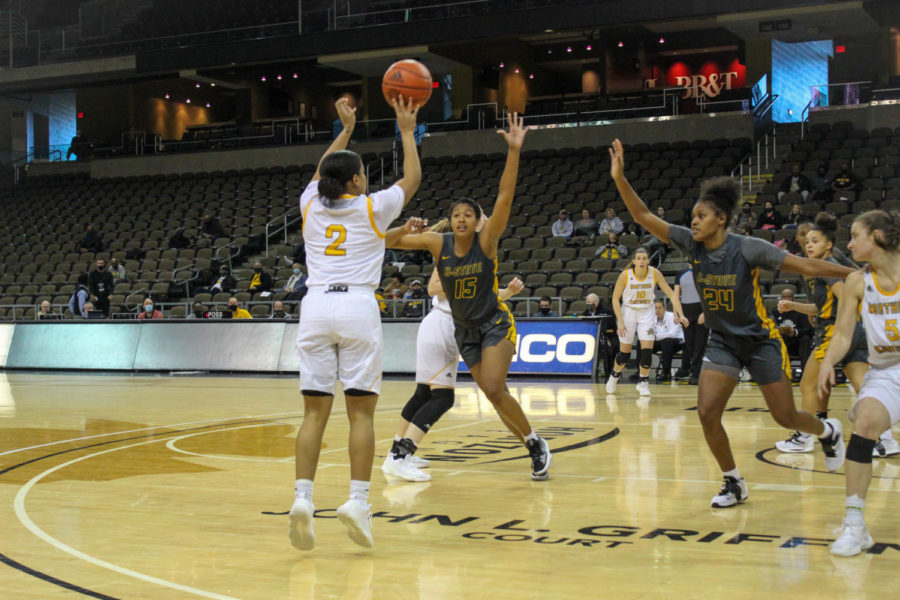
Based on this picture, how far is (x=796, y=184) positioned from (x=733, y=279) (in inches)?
622

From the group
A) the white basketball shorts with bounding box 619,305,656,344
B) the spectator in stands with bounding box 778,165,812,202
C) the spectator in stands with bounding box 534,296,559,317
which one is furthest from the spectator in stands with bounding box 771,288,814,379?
the spectator in stands with bounding box 778,165,812,202

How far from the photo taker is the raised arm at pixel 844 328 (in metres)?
4.88

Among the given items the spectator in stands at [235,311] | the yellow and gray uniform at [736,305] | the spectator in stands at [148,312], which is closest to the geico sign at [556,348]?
the spectator in stands at [235,311]

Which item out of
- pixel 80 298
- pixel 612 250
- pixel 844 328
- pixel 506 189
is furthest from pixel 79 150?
Answer: pixel 844 328

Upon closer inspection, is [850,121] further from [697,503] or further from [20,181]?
[20,181]

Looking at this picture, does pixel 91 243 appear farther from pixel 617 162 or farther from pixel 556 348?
pixel 617 162

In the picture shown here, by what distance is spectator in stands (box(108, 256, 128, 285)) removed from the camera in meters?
24.0

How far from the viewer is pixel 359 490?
4.59 meters

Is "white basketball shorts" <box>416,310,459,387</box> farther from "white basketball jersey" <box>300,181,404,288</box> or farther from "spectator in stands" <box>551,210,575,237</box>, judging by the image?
"spectator in stands" <box>551,210,575,237</box>

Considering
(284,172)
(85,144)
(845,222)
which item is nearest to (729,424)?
(845,222)

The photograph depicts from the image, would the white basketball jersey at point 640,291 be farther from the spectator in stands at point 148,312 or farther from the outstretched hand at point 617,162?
the spectator in stands at point 148,312

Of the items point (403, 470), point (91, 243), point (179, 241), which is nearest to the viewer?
point (403, 470)

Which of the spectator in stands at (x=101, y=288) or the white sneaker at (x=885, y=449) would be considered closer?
the white sneaker at (x=885, y=449)

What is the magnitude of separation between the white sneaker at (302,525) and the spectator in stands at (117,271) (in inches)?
822
